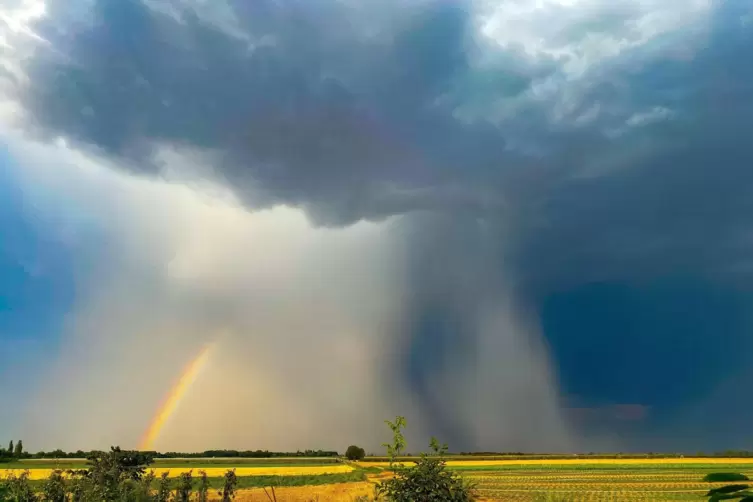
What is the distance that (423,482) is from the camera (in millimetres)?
13133

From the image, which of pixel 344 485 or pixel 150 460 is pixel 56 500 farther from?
pixel 344 485

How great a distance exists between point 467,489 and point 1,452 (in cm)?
16648

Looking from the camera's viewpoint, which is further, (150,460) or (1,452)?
(1,452)

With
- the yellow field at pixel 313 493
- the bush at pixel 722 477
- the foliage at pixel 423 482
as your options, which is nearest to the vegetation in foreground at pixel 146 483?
the foliage at pixel 423 482

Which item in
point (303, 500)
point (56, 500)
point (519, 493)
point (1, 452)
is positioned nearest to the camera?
point (56, 500)

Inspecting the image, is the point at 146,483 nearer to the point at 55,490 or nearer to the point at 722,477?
the point at 55,490

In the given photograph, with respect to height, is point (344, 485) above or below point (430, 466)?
below

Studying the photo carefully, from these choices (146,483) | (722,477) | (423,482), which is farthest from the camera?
(146,483)

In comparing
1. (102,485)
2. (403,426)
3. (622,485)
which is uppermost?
(403,426)

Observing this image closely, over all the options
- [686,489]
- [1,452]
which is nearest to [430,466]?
[686,489]

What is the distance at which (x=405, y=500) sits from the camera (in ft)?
43.1

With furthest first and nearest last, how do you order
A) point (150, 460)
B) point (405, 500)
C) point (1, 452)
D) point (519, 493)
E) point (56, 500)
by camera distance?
point (1, 452), point (519, 493), point (56, 500), point (150, 460), point (405, 500)

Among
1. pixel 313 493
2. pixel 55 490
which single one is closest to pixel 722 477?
pixel 55 490

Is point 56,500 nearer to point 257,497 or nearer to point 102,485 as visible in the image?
point 102,485
